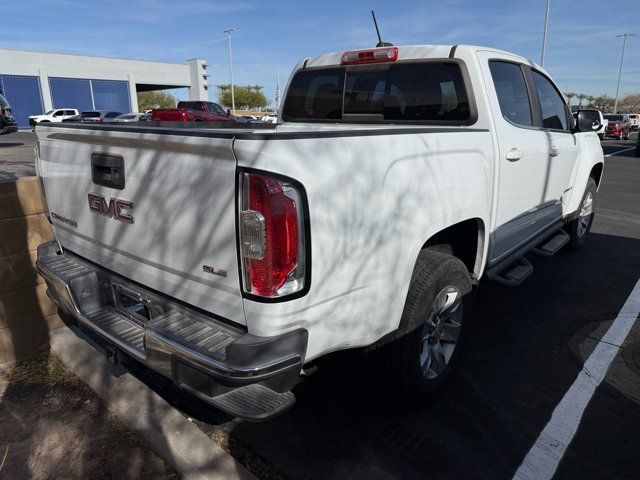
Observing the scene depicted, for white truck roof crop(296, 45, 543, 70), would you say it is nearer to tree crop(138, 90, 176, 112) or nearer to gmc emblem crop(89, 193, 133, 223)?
gmc emblem crop(89, 193, 133, 223)

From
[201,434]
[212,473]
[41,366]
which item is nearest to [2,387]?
[41,366]

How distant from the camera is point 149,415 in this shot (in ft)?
8.66

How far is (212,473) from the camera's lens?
87.3 inches

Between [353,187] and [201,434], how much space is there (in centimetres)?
149

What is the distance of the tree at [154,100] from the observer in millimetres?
64688

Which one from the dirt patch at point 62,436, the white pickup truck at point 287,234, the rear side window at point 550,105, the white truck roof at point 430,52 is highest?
the white truck roof at point 430,52

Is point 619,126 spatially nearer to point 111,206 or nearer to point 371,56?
point 371,56

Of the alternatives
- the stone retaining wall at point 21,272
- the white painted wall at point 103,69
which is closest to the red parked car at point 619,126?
the stone retaining wall at point 21,272

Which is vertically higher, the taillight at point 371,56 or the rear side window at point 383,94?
the taillight at point 371,56

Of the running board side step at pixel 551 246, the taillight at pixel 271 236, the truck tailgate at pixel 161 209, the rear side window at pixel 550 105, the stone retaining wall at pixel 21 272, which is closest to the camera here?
the taillight at pixel 271 236

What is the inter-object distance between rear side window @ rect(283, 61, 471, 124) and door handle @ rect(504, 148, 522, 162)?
35 cm

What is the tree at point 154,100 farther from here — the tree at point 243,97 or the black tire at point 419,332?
the black tire at point 419,332

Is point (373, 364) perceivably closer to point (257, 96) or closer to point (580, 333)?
point (580, 333)

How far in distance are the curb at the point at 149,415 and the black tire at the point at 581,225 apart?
4.98 metres
